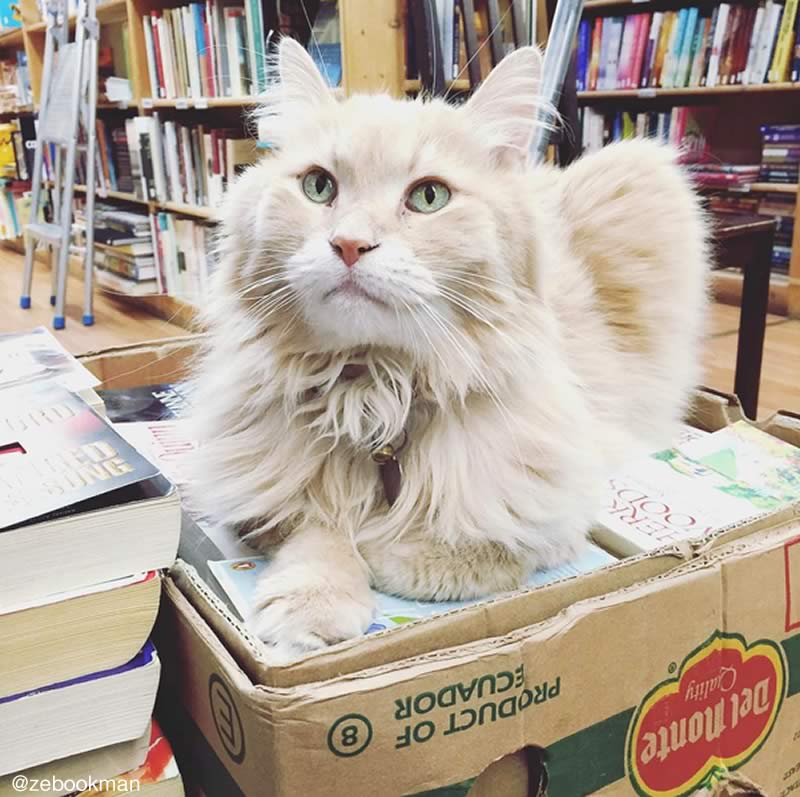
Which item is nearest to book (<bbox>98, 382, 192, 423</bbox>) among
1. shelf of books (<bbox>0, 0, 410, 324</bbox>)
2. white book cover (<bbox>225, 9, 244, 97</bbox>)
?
shelf of books (<bbox>0, 0, 410, 324</bbox>)

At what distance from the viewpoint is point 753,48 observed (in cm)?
358

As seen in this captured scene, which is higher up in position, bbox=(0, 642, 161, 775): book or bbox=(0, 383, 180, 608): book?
bbox=(0, 383, 180, 608): book

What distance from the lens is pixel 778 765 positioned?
0.89m

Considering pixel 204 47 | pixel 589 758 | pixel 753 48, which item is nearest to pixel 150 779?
pixel 589 758

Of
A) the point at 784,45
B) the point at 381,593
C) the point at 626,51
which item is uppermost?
the point at 626,51

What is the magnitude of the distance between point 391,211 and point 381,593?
41 centimetres

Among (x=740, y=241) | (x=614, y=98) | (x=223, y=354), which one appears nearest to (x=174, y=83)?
(x=614, y=98)

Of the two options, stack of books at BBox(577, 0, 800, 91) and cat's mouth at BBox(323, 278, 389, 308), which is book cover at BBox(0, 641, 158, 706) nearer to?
cat's mouth at BBox(323, 278, 389, 308)

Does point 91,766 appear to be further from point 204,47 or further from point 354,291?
point 204,47

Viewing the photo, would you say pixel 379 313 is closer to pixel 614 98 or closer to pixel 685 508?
pixel 685 508

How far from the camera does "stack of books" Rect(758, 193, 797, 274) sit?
3.74 meters

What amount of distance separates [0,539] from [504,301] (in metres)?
0.55

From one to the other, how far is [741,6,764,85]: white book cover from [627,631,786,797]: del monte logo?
3459mm

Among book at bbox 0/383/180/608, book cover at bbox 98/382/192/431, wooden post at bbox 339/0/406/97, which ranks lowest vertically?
book cover at bbox 98/382/192/431
